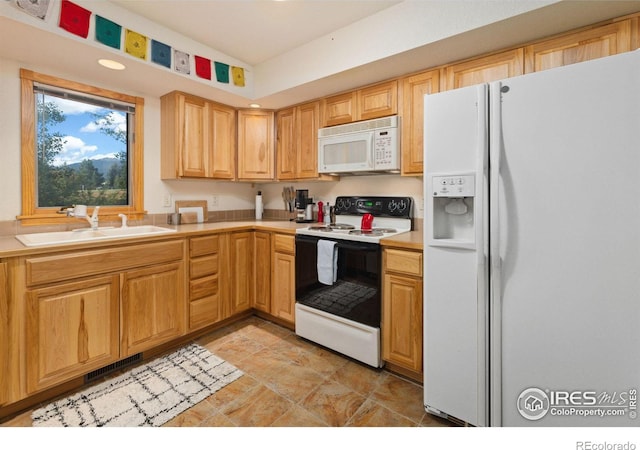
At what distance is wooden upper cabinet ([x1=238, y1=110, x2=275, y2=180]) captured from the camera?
10.3ft

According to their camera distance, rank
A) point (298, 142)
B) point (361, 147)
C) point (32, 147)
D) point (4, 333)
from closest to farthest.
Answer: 1. point (4, 333)
2. point (32, 147)
3. point (361, 147)
4. point (298, 142)

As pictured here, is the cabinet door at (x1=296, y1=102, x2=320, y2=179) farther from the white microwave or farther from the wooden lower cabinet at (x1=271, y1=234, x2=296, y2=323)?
the wooden lower cabinet at (x1=271, y1=234, x2=296, y2=323)

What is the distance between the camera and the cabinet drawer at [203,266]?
2414mm

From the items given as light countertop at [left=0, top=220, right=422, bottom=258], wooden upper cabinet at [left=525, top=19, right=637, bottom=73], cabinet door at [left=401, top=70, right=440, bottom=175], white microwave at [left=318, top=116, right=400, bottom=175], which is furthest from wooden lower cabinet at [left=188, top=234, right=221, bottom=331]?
wooden upper cabinet at [left=525, top=19, right=637, bottom=73]

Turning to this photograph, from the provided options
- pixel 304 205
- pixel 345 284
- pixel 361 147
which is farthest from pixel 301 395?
pixel 361 147

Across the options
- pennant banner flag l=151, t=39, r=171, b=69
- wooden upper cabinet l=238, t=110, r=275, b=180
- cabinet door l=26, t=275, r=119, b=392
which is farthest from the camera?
wooden upper cabinet l=238, t=110, r=275, b=180

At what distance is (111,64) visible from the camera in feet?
6.95

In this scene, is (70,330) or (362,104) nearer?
(70,330)

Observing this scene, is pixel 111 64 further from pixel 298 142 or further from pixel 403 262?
pixel 403 262

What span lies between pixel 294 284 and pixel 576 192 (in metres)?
1.95

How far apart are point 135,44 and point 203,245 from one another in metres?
1.51

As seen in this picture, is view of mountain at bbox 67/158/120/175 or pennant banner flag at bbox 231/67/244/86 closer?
view of mountain at bbox 67/158/120/175

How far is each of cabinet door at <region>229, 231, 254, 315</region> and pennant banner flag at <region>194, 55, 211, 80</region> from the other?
1365 millimetres

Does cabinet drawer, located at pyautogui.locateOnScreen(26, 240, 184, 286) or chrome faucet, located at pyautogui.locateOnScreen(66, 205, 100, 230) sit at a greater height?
chrome faucet, located at pyautogui.locateOnScreen(66, 205, 100, 230)
